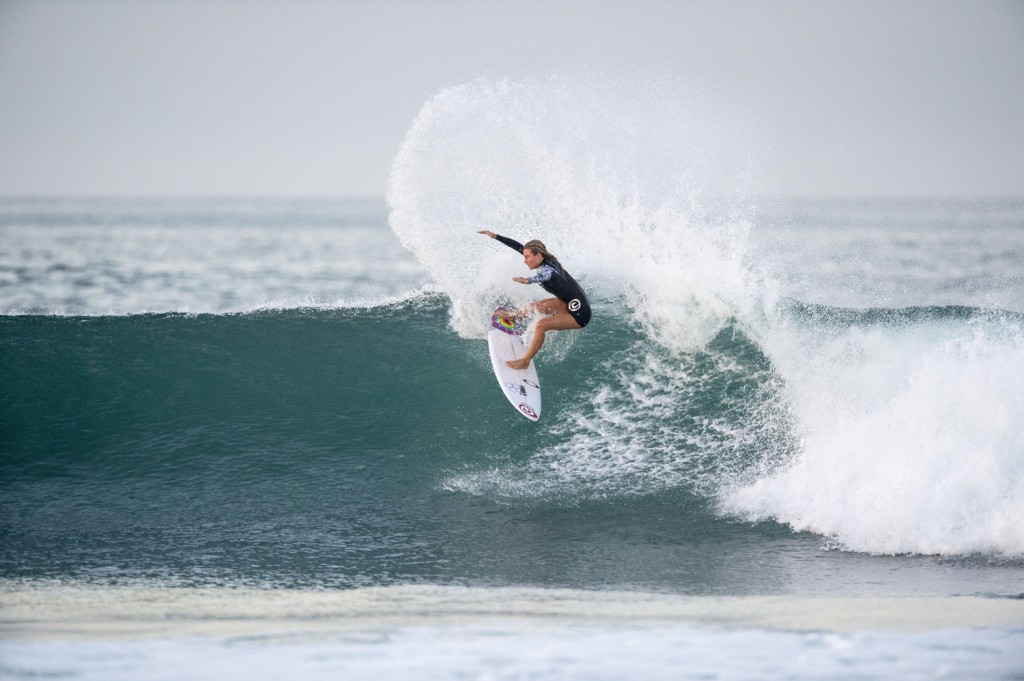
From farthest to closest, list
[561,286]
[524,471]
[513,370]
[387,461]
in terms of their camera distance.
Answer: [513,370] < [387,461] < [561,286] < [524,471]

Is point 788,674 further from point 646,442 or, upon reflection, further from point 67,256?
point 67,256

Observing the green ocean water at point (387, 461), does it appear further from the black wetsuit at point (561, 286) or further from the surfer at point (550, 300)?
the black wetsuit at point (561, 286)

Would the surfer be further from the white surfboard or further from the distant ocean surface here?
the distant ocean surface

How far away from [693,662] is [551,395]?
4.13 metres

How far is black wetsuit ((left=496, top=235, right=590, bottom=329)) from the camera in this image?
24.5 ft

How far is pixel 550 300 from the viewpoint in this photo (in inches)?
314

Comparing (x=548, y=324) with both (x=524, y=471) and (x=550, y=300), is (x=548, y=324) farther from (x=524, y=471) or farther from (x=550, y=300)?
(x=524, y=471)

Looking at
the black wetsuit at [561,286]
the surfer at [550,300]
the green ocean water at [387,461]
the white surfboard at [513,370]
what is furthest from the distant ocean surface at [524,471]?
the black wetsuit at [561,286]

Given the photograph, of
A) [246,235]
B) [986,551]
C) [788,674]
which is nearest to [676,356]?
[986,551]

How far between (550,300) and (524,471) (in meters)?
1.55

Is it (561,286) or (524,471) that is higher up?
(561,286)

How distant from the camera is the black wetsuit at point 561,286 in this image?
7.48m

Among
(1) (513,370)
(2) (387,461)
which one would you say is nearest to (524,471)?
(1) (513,370)

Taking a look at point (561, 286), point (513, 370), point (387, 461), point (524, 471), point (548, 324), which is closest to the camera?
point (524, 471)
